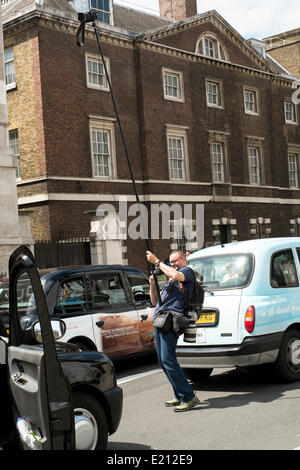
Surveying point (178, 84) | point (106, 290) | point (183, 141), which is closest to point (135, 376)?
point (106, 290)

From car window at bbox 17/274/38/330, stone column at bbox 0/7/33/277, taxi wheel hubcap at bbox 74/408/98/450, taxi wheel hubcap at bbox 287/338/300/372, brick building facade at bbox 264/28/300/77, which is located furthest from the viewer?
brick building facade at bbox 264/28/300/77

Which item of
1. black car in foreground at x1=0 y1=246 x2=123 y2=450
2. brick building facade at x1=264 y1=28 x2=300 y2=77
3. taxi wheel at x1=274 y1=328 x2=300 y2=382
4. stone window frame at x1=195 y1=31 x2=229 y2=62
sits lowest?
taxi wheel at x1=274 y1=328 x2=300 y2=382

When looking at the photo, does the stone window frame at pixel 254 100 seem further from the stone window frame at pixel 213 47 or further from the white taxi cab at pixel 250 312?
the white taxi cab at pixel 250 312

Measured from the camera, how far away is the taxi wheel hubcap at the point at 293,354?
26.7ft

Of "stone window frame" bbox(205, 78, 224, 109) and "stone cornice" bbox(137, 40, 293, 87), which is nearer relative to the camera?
"stone cornice" bbox(137, 40, 293, 87)

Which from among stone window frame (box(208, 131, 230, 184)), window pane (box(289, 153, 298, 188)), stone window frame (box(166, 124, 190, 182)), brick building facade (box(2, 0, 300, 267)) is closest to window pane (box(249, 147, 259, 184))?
brick building facade (box(2, 0, 300, 267))

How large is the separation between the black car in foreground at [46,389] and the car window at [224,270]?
3082 mm

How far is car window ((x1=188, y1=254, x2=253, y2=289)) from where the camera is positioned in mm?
8156

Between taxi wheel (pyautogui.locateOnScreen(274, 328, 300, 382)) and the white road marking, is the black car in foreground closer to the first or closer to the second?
taxi wheel (pyautogui.locateOnScreen(274, 328, 300, 382))

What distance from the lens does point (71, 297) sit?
923 cm

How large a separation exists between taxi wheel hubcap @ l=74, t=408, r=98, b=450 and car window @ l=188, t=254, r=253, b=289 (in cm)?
346

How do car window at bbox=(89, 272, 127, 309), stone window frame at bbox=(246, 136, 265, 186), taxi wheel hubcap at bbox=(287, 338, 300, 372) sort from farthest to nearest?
stone window frame at bbox=(246, 136, 265, 186), car window at bbox=(89, 272, 127, 309), taxi wheel hubcap at bbox=(287, 338, 300, 372)

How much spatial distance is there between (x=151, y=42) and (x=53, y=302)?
2291 centimetres

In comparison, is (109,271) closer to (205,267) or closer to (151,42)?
(205,267)
